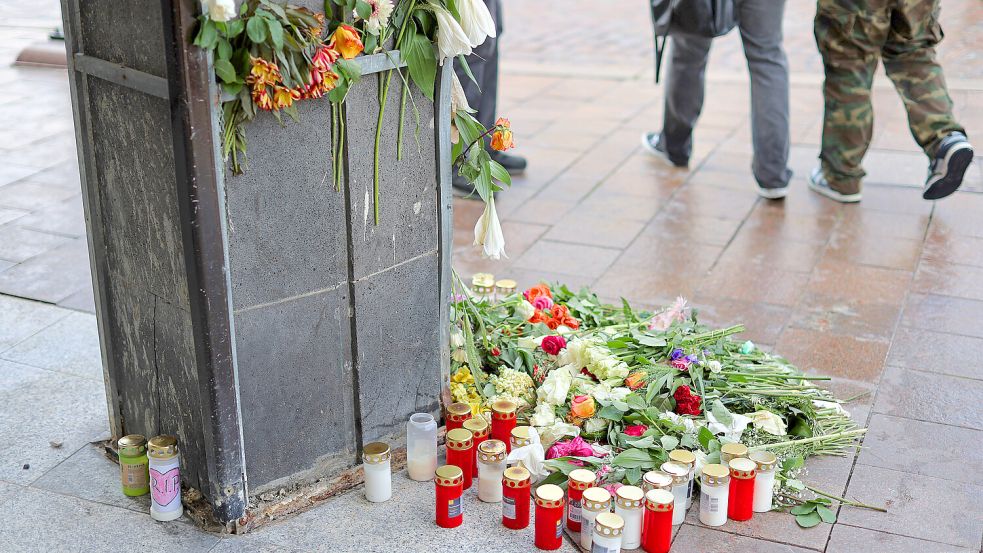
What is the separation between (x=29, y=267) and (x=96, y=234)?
5.96 feet

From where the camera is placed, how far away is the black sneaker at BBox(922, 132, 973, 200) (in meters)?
4.66

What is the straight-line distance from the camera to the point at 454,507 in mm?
2635

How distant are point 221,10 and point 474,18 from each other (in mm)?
696

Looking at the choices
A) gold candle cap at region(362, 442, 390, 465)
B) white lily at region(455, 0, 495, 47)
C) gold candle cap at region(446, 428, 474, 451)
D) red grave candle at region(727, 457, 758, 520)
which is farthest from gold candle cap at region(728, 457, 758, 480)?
white lily at region(455, 0, 495, 47)

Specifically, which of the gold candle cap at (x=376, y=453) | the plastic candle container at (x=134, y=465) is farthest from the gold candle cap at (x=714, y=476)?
the plastic candle container at (x=134, y=465)

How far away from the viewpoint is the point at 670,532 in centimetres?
253

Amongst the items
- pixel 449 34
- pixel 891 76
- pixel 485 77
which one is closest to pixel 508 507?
pixel 449 34

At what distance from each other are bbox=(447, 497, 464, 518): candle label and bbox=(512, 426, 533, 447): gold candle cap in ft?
0.91

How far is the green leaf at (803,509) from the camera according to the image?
2709 mm

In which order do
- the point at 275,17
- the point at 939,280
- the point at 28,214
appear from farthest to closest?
the point at 28,214
the point at 939,280
the point at 275,17

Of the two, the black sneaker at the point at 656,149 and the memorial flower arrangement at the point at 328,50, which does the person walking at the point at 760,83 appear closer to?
the black sneaker at the point at 656,149

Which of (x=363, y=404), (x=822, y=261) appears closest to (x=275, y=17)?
(x=363, y=404)

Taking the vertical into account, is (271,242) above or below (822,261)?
above

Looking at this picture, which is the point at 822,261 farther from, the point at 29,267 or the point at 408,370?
the point at 29,267
